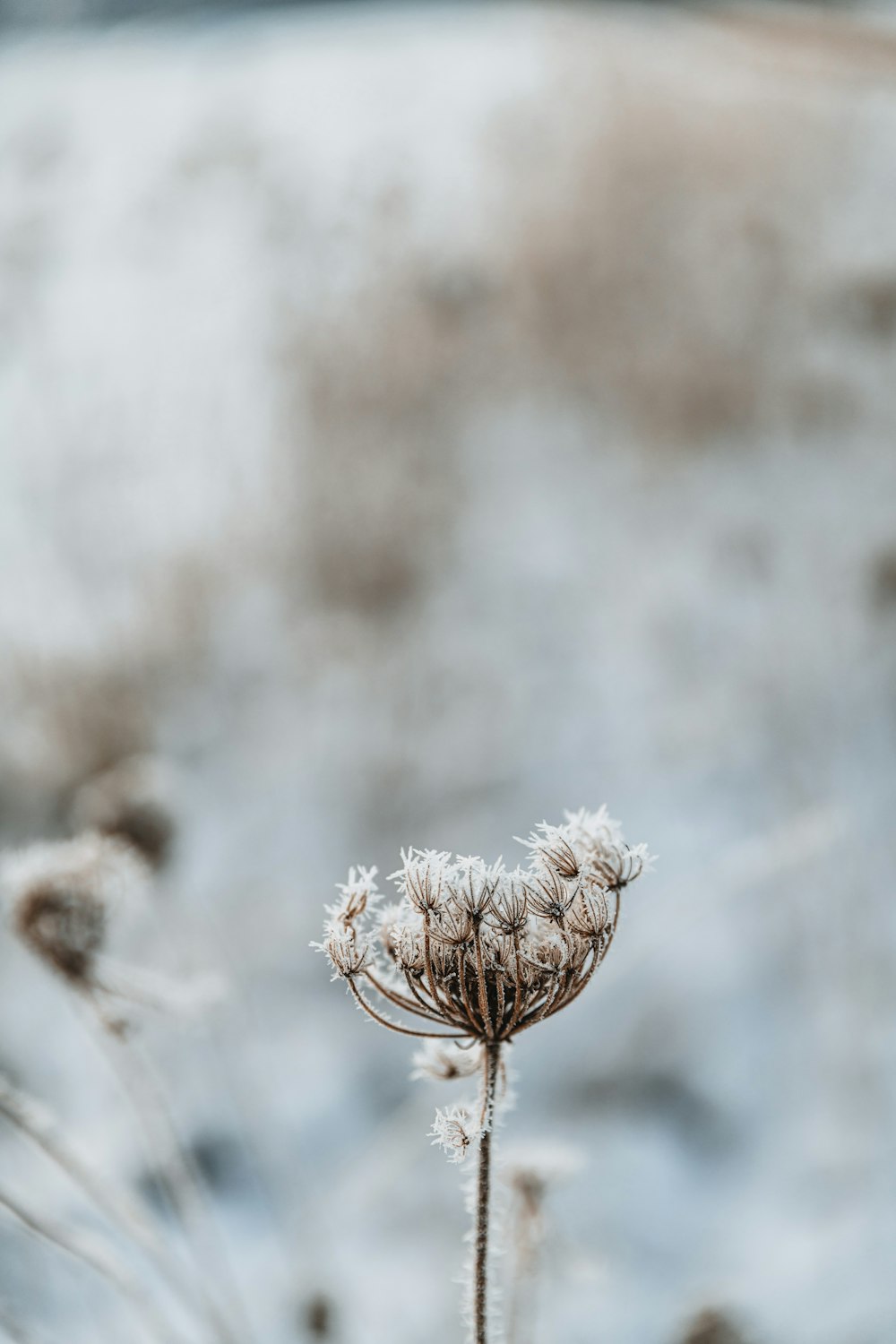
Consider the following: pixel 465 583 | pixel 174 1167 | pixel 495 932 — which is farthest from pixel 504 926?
pixel 465 583

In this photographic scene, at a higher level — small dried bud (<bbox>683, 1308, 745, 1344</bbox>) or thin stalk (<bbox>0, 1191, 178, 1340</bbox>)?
thin stalk (<bbox>0, 1191, 178, 1340</bbox>)

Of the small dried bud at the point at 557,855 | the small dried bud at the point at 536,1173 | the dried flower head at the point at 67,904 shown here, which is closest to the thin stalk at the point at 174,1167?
the dried flower head at the point at 67,904

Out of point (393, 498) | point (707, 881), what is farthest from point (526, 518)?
point (707, 881)

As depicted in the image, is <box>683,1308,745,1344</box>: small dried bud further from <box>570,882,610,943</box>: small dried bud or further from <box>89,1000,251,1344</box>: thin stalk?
<box>570,882,610,943</box>: small dried bud

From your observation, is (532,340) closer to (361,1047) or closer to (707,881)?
(707,881)

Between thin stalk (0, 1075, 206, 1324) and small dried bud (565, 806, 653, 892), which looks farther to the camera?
thin stalk (0, 1075, 206, 1324)

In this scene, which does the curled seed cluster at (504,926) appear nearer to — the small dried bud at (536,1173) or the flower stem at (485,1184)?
the flower stem at (485,1184)

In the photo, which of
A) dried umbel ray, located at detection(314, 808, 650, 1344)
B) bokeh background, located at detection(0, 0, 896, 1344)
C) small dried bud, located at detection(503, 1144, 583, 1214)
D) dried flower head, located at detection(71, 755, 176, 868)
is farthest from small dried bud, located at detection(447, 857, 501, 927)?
bokeh background, located at detection(0, 0, 896, 1344)

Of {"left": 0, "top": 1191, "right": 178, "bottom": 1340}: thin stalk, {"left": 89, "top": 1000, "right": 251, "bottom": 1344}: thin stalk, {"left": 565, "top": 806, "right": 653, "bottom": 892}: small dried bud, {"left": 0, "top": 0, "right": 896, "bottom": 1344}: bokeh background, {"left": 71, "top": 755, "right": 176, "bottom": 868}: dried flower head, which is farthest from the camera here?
{"left": 0, "top": 0, "right": 896, "bottom": 1344}: bokeh background
